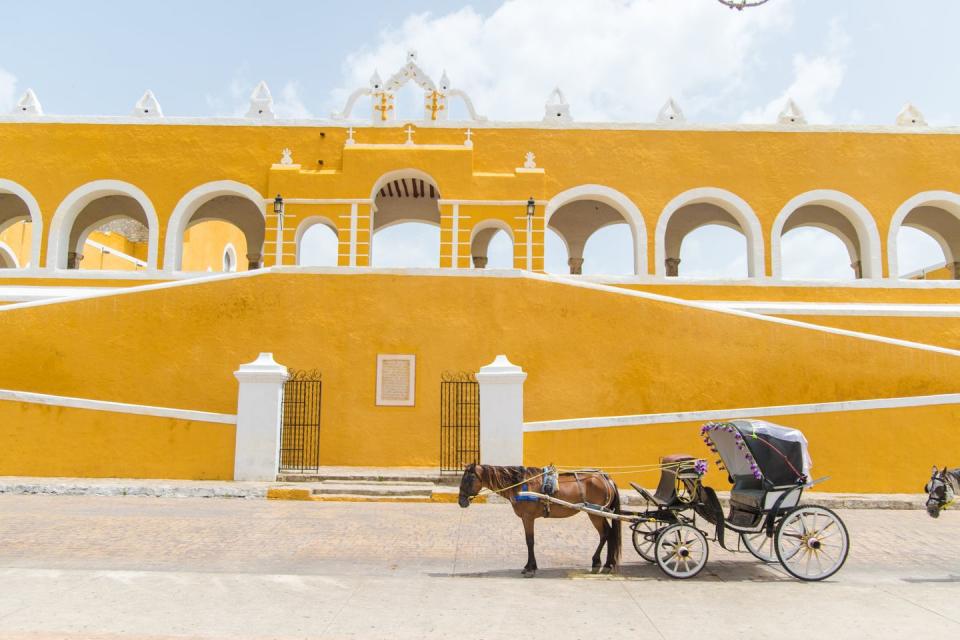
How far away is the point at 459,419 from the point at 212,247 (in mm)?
17633

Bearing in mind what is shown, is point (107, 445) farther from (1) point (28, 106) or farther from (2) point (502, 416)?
(1) point (28, 106)

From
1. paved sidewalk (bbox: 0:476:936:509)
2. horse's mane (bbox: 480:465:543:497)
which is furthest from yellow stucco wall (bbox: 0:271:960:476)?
horse's mane (bbox: 480:465:543:497)

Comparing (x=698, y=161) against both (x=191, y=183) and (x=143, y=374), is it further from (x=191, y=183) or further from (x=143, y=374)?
(x=143, y=374)

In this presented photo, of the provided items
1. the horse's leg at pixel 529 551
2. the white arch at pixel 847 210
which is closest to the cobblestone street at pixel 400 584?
the horse's leg at pixel 529 551

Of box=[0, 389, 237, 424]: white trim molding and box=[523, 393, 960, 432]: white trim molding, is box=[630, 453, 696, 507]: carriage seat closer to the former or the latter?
box=[523, 393, 960, 432]: white trim molding

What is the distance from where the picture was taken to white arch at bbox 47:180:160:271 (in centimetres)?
1684

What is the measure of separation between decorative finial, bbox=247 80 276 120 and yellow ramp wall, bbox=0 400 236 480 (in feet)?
29.7

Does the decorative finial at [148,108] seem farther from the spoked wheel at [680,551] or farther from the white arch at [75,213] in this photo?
the spoked wheel at [680,551]

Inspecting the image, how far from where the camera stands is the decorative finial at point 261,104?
17.5 metres

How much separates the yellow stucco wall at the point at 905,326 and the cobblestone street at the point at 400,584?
237 inches

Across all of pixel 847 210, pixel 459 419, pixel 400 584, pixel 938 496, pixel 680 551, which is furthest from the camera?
pixel 847 210

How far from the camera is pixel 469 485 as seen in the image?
5961 millimetres

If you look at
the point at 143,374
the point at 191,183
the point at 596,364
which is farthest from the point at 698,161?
the point at 143,374

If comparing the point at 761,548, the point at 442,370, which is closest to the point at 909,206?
the point at 442,370
